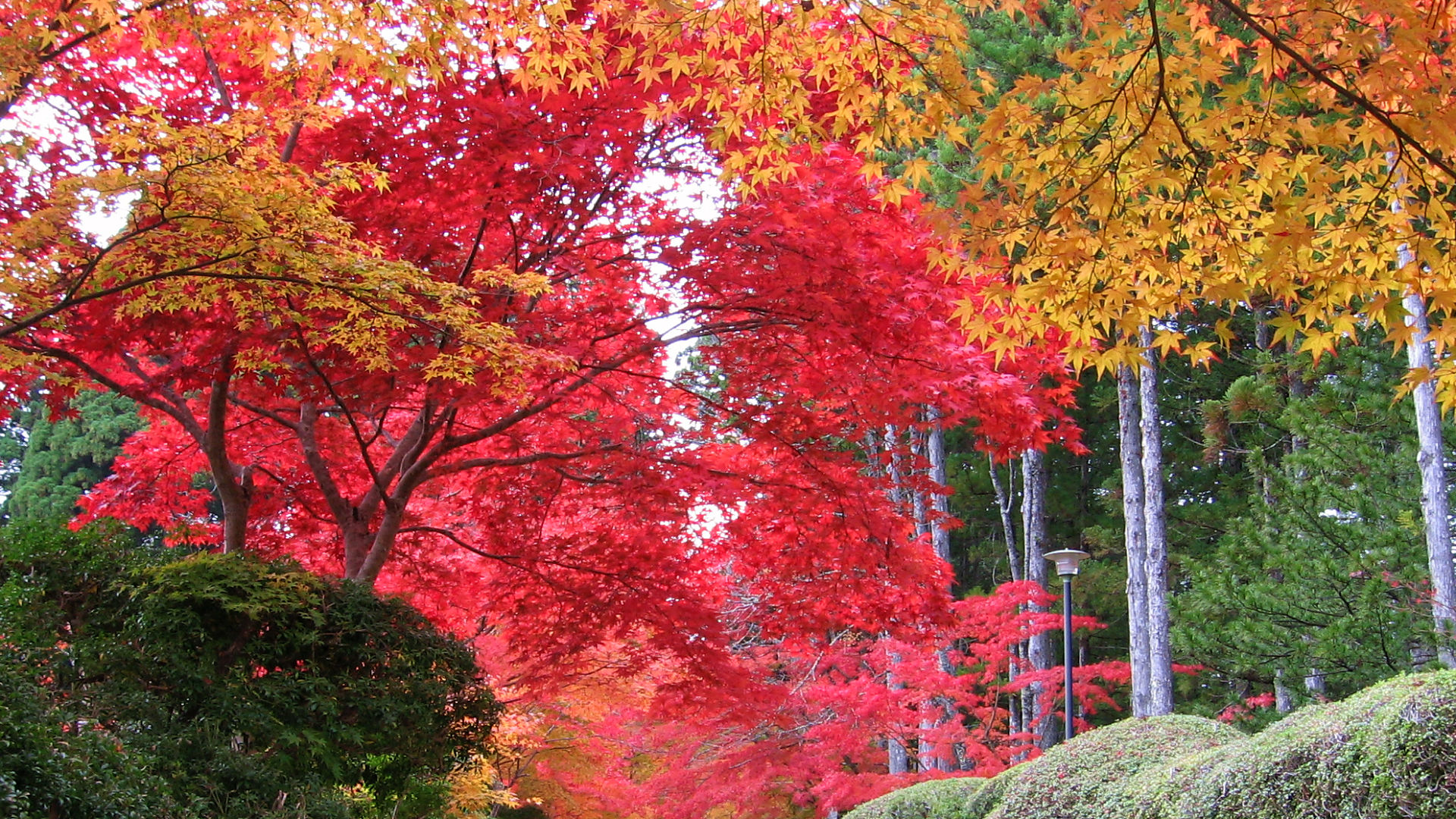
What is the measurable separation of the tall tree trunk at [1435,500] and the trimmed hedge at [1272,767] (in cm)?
278

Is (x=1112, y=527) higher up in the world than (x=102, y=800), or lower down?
higher up

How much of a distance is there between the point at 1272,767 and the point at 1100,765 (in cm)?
257

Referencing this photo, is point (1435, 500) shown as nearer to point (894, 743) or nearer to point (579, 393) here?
point (894, 743)

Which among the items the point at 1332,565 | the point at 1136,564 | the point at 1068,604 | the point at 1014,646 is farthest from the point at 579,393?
the point at 1014,646

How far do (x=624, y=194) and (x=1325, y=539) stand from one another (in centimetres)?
833

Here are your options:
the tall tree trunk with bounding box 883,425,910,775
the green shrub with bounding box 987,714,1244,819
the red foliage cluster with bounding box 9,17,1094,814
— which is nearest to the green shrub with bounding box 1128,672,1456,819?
the green shrub with bounding box 987,714,1244,819

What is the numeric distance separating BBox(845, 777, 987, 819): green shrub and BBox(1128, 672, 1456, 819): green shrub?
365 centimetres

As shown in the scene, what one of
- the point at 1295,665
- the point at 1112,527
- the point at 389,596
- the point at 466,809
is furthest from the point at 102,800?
the point at 1112,527

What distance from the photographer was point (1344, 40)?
363 cm

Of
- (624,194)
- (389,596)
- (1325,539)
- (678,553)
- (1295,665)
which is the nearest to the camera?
(389,596)

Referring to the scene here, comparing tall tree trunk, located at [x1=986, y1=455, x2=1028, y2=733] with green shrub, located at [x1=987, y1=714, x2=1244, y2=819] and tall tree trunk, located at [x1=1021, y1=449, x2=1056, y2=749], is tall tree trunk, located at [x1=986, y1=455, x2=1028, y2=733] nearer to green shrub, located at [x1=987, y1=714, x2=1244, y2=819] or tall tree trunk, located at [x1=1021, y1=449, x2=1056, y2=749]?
tall tree trunk, located at [x1=1021, y1=449, x2=1056, y2=749]

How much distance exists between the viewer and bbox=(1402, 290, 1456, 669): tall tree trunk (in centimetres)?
969

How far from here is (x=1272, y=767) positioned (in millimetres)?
5734

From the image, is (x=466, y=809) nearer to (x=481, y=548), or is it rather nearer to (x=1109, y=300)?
(x=481, y=548)
